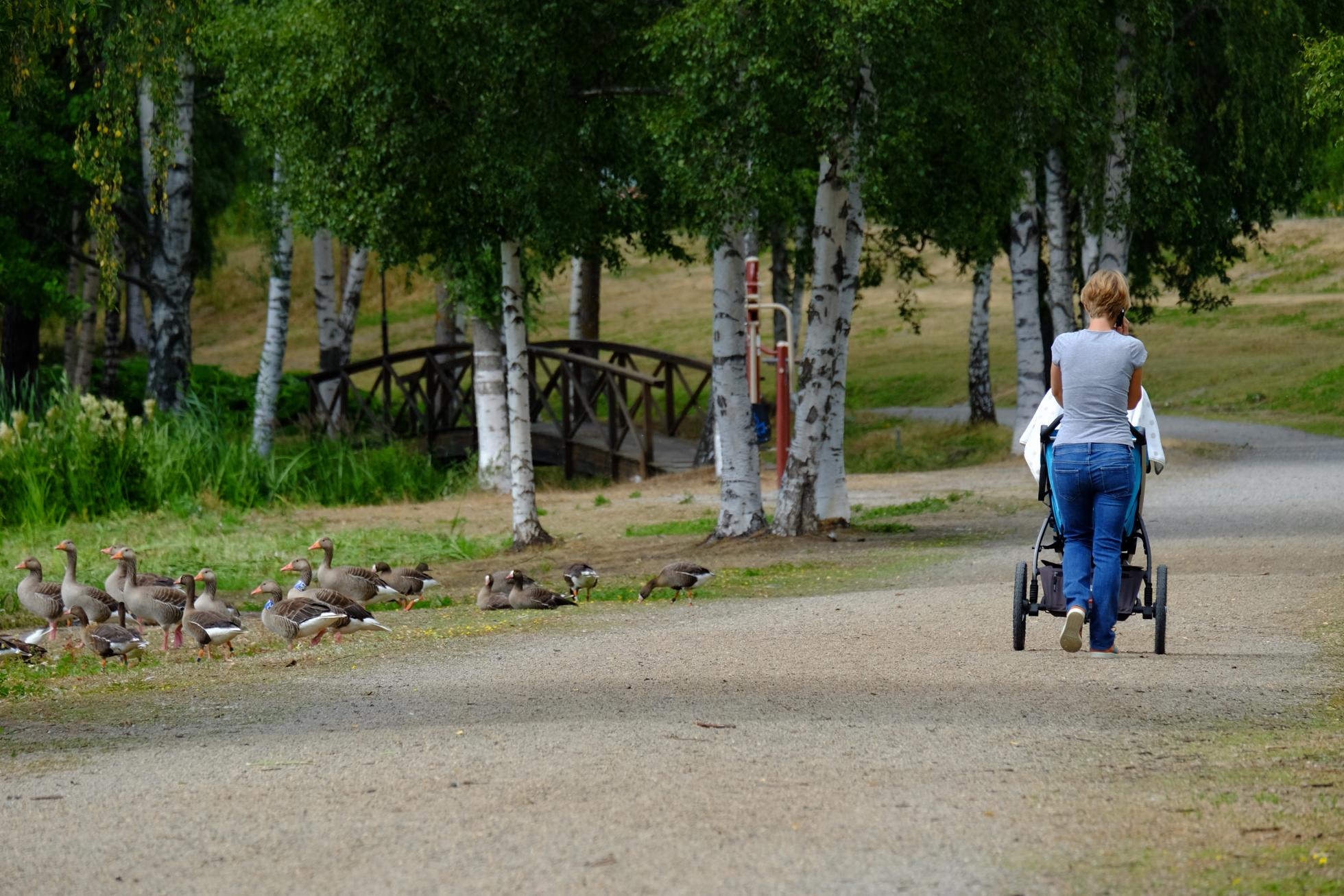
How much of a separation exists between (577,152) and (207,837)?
1232cm

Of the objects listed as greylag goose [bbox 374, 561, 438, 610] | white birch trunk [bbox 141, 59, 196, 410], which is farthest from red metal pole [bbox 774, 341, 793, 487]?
white birch trunk [bbox 141, 59, 196, 410]

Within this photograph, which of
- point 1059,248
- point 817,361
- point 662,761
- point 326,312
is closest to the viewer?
point 662,761

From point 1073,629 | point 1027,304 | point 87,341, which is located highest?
point 1027,304

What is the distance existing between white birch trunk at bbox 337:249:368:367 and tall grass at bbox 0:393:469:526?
763cm

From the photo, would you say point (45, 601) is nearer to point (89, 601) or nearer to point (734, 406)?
point (89, 601)

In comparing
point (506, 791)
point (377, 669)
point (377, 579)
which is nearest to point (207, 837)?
point (506, 791)

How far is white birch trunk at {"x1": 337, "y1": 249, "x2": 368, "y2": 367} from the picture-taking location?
1316 inches

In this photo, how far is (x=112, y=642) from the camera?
966 cm

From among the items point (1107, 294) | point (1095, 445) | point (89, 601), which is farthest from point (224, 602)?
point (1107, 294)

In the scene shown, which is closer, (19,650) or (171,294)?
(19,650)

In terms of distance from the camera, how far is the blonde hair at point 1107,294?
26.5ft

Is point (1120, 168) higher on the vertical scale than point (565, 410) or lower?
higher

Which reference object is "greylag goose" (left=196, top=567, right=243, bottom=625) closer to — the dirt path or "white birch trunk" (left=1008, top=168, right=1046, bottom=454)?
the dirt path

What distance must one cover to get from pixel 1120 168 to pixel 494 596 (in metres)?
14.2
